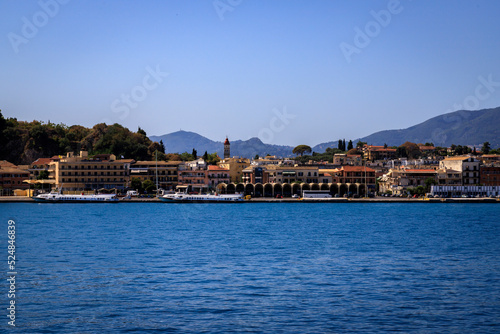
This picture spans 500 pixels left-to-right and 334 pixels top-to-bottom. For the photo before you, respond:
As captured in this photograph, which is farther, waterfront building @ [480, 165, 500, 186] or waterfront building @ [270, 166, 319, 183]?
waterfront building @ [270, 166, 319, 183]

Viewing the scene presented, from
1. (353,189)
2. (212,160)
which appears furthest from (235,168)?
(212,160)

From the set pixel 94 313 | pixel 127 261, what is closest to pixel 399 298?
pixel 94 313

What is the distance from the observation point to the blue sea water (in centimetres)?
1841

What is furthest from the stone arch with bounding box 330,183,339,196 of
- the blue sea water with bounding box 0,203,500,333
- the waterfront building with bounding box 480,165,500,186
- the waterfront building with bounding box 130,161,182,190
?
the blue sea water with bounding box 0,203,500,333

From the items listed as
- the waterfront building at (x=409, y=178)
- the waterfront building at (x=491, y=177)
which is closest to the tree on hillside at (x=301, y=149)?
the waterfront building at (x=409, y=178)

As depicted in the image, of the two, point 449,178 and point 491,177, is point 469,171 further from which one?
point 491,177

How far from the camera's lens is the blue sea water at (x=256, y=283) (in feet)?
60.4

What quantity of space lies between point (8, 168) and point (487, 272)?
95.8 m

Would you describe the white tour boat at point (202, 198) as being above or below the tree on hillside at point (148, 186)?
below

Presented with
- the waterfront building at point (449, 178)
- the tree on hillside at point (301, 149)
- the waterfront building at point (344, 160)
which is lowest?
the waterfront building at point (449, 178)

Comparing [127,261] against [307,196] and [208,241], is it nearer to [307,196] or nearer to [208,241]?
[208,241]

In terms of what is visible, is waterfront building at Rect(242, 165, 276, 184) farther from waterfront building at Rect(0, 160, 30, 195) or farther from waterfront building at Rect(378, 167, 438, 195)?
waterfront building at Rect(0, 160, 30, 195)

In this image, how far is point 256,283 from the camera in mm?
24094

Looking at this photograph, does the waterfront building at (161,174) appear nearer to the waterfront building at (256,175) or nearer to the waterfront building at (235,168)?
the waterfront building at (235,168)
